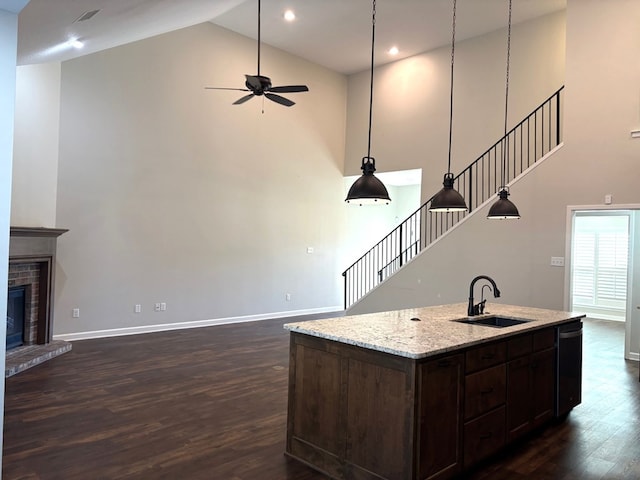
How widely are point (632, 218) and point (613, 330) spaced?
3450 millimetres

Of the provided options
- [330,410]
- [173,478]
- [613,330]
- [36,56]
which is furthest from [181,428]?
[613,330]

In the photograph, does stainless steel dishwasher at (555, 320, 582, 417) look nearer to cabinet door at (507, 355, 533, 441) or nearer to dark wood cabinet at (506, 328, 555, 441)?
dark wood cabinet at (506, 328, 555, 441)

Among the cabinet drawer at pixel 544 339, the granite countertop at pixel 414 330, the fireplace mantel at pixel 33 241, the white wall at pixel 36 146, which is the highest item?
the white wall at pixel 36 146

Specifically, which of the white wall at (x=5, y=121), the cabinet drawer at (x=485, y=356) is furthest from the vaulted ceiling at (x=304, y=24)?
the cabinet drawer at (x=485, y=356)

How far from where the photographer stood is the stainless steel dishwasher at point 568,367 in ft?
12.8

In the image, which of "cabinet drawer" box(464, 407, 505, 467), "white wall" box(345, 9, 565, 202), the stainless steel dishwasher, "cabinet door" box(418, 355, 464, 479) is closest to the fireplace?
"cabinet door" box(418, 355, 464, 479)

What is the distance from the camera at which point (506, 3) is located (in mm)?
7453

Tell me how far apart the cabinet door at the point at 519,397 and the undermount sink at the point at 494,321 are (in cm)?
49

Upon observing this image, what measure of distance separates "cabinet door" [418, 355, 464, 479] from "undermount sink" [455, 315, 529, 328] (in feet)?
3.45

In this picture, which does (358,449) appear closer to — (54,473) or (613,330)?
(54,473)

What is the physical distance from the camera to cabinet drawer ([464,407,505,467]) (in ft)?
9.66

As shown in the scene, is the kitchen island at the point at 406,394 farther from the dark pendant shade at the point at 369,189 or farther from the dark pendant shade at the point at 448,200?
the dark pendant shade at the point at 448,200

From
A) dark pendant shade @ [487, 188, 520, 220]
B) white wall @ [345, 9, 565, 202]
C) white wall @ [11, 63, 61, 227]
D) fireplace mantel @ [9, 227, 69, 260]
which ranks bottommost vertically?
fireplace mantel @ [9, 227, 69, 260]

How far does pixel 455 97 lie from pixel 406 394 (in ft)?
25.3
